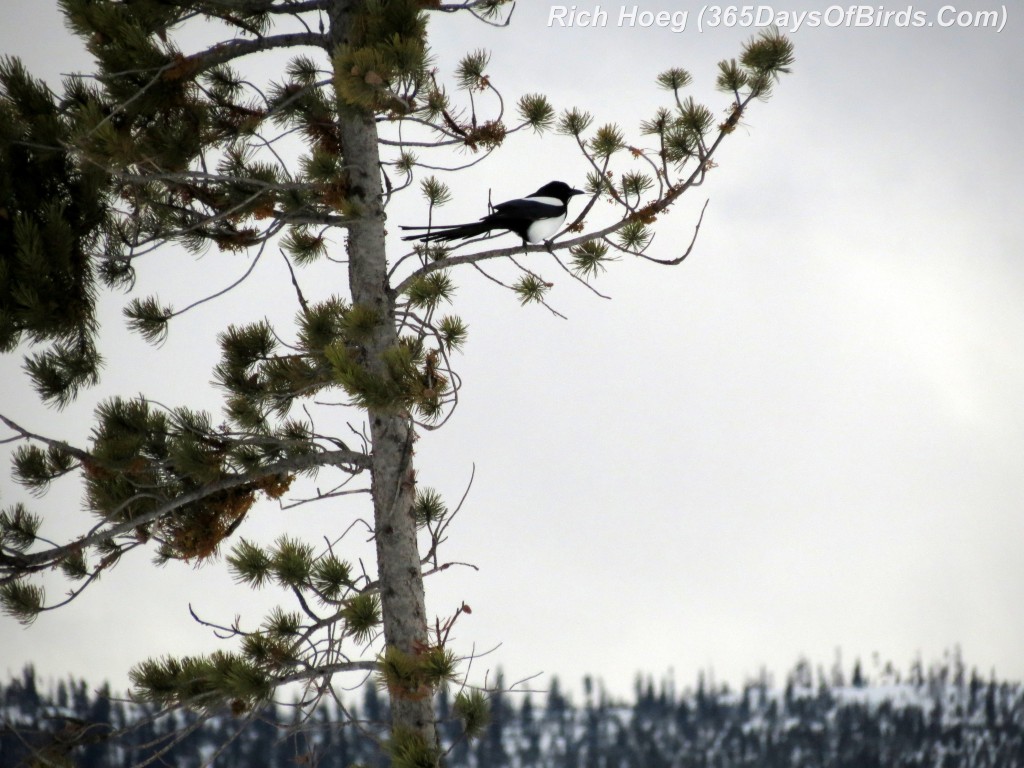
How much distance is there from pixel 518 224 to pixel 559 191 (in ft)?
1.99

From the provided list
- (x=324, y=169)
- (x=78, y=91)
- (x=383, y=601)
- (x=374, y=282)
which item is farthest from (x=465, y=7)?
(x=383, y=601)

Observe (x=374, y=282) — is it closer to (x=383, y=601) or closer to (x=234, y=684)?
(x=383, y=601)

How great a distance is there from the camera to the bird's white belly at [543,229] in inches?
201

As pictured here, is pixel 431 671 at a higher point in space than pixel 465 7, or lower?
lower

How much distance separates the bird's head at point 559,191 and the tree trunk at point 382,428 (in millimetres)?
1014

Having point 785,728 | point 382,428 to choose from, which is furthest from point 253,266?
point 785,728

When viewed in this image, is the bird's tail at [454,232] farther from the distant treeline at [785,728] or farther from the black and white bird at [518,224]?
the distant treeline at [785,728]

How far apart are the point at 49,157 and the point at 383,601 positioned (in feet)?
8.66

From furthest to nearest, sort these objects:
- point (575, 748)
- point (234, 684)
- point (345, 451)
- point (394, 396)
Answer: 1. point (575, 748)
2. point (345, 451)
3. point (234, 684)
4. point (394, 396)

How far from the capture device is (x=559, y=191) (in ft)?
18.4

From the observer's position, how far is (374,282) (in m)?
4.93

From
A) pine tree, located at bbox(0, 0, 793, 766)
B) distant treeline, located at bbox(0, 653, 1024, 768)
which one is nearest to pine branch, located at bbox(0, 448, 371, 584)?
pine tree, located at bbox(0, 0, 793, 766)

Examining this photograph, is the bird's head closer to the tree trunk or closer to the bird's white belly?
the bird's white belly

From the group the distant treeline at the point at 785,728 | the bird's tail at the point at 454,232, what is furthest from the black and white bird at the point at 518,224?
the distant treeline at the point at 785,728
